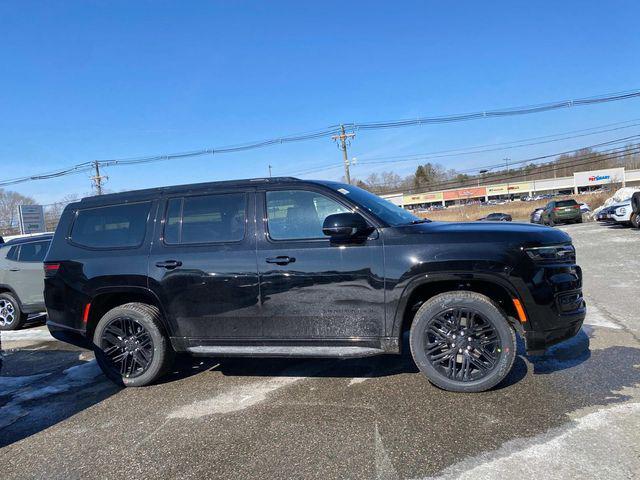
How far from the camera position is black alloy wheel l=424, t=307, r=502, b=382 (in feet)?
11.6

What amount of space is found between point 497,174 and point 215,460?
120903 mm

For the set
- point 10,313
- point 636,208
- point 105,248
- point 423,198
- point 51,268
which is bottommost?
point 10,313

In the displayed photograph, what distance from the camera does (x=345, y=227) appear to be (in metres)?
3.55

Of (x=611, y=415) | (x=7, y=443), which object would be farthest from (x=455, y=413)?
(x=7, y=443)

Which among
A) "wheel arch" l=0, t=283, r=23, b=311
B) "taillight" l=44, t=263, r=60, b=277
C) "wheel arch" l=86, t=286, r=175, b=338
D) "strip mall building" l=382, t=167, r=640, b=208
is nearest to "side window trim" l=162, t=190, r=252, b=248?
"wheel arch" l=86, t=286, r=175, b=338

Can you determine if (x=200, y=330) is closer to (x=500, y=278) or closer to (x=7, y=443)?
(x=7, y=443)

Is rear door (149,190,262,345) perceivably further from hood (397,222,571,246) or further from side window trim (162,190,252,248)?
hood (397,222,571,246)

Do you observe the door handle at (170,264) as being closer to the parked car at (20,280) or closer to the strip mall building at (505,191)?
the parked car at (20,280)

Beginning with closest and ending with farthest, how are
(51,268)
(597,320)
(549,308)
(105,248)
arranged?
(549,308) < (105,248) < (51,268) < (597,320)

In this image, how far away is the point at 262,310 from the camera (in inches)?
153

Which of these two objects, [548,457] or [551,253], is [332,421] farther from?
[551,253]

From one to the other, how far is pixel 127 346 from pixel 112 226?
128cm

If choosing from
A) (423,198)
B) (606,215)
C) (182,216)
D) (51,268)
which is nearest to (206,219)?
(182,216)

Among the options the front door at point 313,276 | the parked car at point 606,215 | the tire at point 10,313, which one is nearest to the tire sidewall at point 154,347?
the front door at point 313,276
